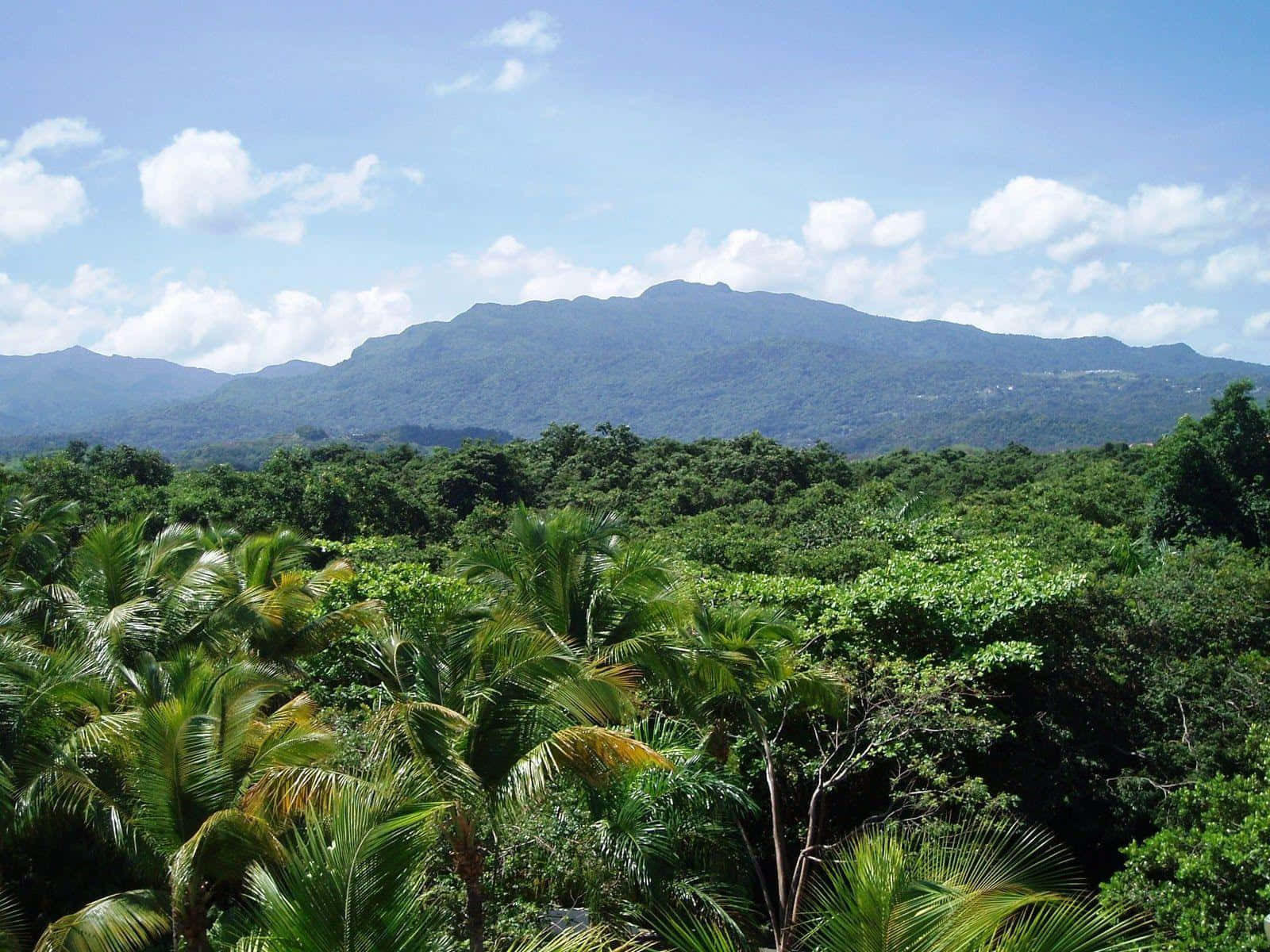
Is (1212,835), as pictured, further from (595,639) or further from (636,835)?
(595,639)

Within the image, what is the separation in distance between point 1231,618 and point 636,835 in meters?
9.02

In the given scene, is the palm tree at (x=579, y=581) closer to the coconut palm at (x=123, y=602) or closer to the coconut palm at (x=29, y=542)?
the coconut palm at (x=123, y=602)

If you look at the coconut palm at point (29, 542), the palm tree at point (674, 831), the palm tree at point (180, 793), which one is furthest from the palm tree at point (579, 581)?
the coconut palm at point (29, 542)

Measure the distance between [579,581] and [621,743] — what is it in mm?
4039

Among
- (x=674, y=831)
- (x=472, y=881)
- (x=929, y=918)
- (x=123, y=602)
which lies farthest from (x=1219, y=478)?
(x=123, y=602)

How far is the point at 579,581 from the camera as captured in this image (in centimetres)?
941

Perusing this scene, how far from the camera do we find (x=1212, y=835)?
6543 mm

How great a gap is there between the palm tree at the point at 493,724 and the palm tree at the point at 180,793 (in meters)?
Answer: 0.67

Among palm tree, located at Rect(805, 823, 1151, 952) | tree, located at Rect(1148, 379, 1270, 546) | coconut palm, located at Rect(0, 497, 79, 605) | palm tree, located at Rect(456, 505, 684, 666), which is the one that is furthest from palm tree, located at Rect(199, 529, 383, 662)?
tree, located at Rect(1148, 379, 1270, 546)

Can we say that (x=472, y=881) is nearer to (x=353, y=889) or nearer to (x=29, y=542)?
(x=353, y=889)

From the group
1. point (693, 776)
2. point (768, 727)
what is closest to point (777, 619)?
point (768, 727)

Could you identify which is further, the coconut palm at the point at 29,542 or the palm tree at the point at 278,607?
the coconut palm at the point at 29,542

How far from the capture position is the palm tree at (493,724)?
5.62m

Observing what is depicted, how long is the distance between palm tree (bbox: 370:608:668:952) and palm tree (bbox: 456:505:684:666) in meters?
2.01
